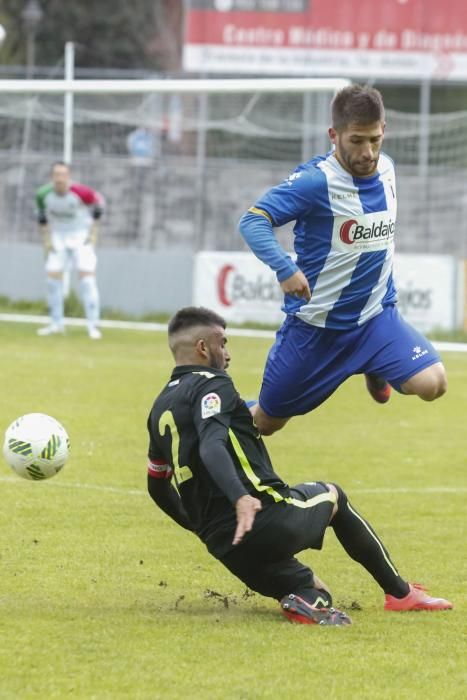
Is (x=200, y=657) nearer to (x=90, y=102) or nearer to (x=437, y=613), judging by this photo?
(x=437, y=613)

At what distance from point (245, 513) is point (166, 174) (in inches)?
779

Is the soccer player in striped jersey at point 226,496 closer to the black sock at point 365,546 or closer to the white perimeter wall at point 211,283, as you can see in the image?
the black sock at point 365,546

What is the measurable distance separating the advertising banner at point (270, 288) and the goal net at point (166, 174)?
6.98 ft

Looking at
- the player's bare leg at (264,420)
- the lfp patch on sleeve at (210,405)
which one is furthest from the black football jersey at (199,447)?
the player's bare leg at (264,420)

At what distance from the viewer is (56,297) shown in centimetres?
2017

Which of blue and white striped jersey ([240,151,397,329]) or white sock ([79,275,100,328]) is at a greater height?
blue and white striped jersey ([240,151,397,329])

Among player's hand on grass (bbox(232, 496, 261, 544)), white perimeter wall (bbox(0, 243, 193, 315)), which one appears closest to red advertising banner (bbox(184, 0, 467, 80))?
white perimeter wall (bbox(0, 243, 193, 315))

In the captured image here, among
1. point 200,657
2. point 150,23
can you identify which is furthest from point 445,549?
point 150,23

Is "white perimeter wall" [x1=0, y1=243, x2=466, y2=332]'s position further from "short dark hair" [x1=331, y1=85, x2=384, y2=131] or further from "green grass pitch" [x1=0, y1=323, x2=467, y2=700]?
"short dark hair" [x1=331, y1=85, x2=384, y2=131]

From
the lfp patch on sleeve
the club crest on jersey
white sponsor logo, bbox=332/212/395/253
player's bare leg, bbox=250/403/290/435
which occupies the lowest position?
player's bare leg, bbox=250/403/290/435

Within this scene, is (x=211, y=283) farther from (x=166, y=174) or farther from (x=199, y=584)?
(x=199, y=584)

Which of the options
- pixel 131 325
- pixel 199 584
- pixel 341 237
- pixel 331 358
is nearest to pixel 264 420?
pixel 331 358

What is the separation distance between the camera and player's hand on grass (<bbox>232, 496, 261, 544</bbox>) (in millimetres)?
5484

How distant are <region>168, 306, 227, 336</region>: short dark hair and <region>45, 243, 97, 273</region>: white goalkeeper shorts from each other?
14.2 meters
